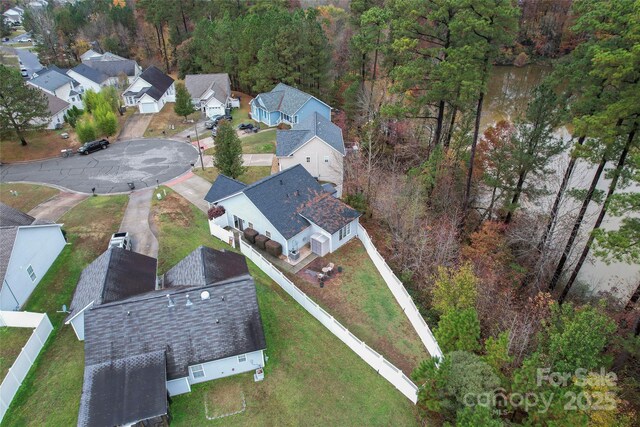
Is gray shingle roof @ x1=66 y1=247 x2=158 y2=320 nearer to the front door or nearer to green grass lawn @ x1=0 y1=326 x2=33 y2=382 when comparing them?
green grass lawn @ x1=0 y1=326 x2=33 y2=382

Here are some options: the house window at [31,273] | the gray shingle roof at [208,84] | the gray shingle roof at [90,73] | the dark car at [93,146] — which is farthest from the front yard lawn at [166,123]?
the house window at [31,273]

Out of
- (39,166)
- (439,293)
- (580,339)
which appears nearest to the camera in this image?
(580,339)

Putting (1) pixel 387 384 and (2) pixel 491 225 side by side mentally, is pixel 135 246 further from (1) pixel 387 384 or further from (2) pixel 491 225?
(2) pixel 491 225

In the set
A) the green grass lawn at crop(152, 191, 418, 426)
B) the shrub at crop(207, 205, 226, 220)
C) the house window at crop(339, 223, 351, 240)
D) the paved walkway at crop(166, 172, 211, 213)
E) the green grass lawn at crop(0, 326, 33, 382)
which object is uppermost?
the shrub at crop(207, 205, 226, 220)

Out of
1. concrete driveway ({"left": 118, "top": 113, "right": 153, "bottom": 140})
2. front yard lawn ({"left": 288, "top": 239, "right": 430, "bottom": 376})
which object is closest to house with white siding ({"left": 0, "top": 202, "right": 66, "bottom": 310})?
front yard lawn ({"left": 288, "top": 239, "right": 430, "bottom": 376})

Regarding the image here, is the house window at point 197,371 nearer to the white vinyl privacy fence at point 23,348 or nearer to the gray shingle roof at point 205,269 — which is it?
the gray shingle roof at point 205,269

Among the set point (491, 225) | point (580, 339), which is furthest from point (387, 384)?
point (491, 225)

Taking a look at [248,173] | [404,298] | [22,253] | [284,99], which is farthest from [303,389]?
[284,99]
